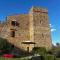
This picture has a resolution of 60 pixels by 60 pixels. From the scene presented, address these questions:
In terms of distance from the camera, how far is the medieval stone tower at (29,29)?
87.9ft

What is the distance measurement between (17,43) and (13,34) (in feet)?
5.16

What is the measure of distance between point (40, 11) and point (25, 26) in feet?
11.7

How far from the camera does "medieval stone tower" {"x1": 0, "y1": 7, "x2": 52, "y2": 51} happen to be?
2681 centimetres

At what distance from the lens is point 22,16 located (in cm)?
2795

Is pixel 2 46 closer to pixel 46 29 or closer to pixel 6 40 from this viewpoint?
pixel 6 40

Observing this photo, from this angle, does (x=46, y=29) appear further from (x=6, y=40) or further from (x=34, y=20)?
(x=6, y=40)

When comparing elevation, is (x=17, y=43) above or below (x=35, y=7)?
below

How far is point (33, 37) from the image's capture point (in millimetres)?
26828

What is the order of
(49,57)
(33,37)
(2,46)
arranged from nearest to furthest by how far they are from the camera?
(49,57)
(2,46)
(33,37)

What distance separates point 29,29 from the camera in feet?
92.1

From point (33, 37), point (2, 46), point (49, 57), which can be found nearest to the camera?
point (49, 57)

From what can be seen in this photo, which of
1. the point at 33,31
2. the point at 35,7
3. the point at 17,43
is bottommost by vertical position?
the point at 17,43

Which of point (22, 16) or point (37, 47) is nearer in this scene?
point (37, 47)

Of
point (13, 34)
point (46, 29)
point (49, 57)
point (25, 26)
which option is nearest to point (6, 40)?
point (13, 34)
